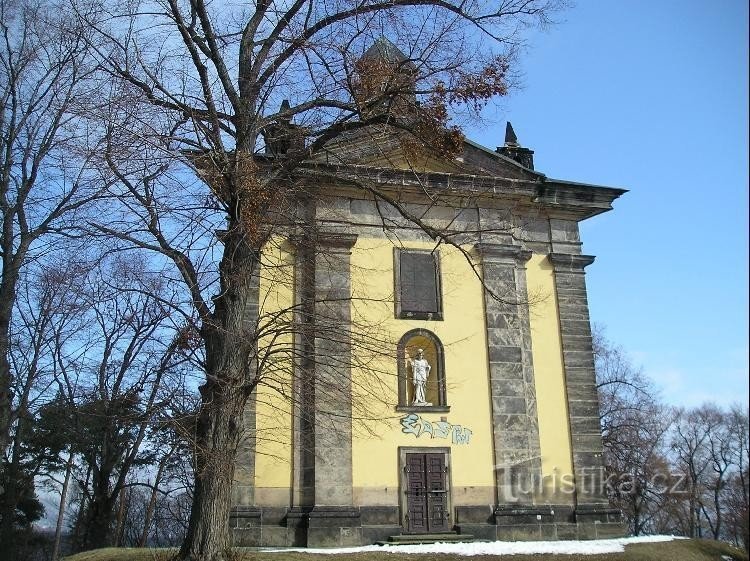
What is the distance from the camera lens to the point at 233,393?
416 inches

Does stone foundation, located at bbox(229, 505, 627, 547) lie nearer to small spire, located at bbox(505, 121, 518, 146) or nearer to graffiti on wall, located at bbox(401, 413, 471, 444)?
graffiti on wall, located at bbox(401, 413, 471, 444)

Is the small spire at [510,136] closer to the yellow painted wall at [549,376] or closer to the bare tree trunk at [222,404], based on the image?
the yellow painted wall at [549,376]

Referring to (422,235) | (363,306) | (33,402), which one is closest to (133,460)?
(33,402)

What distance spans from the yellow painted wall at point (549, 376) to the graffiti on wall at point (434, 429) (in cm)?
206

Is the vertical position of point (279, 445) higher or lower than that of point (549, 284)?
lower

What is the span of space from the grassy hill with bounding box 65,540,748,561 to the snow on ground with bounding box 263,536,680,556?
0.36m

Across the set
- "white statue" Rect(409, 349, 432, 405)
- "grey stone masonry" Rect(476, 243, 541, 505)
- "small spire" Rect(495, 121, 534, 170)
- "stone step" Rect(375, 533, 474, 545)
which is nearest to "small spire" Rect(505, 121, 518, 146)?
"small spire" Rect(495, 121, 534, 170)

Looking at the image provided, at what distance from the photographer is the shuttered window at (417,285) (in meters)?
18.1

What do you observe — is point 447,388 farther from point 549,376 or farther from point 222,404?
point 222,404

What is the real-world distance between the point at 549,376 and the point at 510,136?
23.5 feet

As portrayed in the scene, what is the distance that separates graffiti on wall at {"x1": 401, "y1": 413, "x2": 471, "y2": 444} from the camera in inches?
675

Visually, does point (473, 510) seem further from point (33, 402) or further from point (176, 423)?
point (33, 402)

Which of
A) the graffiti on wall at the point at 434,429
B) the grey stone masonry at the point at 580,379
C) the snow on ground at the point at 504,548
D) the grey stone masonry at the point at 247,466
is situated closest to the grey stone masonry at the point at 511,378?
the graffiti on wall at the point at 434,429

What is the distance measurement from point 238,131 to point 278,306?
23.3 feet
